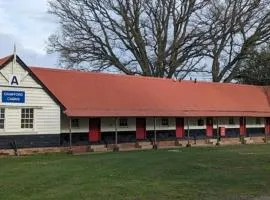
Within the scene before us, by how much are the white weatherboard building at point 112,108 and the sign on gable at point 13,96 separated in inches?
0.6

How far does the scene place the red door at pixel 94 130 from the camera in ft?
122

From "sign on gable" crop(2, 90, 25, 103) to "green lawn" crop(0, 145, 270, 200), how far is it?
9.31 metres

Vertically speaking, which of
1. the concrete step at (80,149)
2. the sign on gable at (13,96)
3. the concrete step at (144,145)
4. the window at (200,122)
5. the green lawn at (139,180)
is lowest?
the green lawn at (139,180)

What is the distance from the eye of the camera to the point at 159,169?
2098cm

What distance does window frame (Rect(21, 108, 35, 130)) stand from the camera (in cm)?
3297

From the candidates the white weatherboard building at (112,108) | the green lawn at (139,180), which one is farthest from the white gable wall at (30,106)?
the green lawn at (139,180)

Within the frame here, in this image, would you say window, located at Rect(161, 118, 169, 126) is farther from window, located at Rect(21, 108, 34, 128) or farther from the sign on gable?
the sign on gable

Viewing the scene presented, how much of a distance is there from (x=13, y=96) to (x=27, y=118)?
166cm

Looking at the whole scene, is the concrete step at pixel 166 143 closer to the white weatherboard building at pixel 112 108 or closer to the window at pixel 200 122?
the white weatherboard building at pixel 112 108

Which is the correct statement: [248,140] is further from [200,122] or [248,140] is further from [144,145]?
[144,145]

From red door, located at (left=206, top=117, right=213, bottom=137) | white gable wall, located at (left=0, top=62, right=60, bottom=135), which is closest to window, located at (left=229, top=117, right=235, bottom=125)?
red door, located at (left=206, top=117, right=213, bottom=137)

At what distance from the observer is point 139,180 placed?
57.5 ft

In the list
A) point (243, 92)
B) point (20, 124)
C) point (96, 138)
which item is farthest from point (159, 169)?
point (243, 92)

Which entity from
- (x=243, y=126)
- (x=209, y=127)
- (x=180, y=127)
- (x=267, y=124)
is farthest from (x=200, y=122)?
(x=267, y=124)
